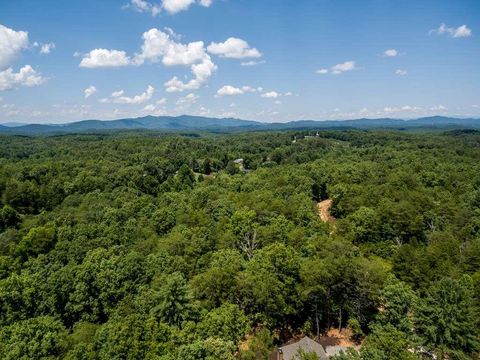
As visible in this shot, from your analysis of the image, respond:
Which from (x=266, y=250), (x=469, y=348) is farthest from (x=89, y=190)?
(x=469, y=348)

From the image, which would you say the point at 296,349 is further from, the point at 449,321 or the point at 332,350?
the point at 449,321

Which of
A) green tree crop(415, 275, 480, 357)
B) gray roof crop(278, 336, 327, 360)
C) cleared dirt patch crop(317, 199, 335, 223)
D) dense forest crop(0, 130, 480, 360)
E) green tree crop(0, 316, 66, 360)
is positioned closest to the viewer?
green tree crop(0, 316, 66, 360)

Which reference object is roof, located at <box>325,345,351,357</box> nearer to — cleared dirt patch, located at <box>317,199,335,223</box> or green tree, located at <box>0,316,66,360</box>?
green tree, located at <box>0,316,66,360</box>

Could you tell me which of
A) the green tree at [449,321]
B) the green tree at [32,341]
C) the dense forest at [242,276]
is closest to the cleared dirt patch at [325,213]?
the dense forest at [242,276]

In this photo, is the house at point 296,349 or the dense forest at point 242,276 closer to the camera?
the dense forest at point 242,276

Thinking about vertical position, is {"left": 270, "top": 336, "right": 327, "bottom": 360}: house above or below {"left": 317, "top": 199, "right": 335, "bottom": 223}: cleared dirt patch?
above

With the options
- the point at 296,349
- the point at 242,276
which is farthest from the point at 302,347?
the point at 242,276

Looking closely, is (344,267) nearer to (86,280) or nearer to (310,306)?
(310,306)

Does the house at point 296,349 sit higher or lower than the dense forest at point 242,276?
lower

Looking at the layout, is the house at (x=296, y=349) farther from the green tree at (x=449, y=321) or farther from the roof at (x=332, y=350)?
the green tree at (x=449, y=321)

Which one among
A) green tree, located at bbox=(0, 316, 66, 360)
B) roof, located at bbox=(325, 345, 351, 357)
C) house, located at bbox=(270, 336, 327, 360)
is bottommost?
roof, located at bbox=(325, 345, 351, 357)

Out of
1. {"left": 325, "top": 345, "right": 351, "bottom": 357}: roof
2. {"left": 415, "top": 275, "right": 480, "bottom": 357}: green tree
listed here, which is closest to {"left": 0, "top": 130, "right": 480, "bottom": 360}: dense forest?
{"left": 415, "top": 275, "right": 480, "bottom": 357}: green tree
